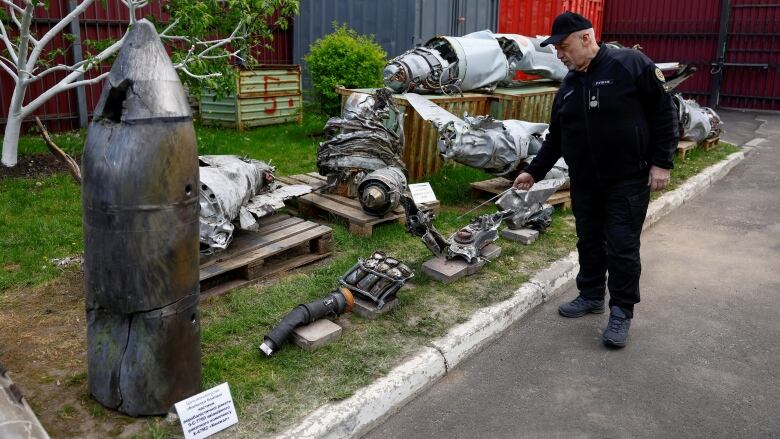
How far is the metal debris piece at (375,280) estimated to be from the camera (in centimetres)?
422

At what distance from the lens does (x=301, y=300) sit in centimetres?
436

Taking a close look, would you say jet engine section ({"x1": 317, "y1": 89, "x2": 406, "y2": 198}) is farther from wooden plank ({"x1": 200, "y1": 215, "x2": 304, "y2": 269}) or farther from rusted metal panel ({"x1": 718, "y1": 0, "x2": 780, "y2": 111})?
rusted metal panel ({"x1": 718, "y1": 0, "x2": 780, "y2": 111})

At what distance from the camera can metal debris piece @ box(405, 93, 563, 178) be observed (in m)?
6.20

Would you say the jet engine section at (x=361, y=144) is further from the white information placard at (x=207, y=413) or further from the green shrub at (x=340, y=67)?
the green shrub at (x=340, y=67)

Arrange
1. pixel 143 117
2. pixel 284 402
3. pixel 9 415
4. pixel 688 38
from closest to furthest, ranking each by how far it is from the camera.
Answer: pixel 9 415
pixel 143 117
pixel 284 402
pixel 688 38

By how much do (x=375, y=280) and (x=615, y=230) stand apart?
1.58 meters

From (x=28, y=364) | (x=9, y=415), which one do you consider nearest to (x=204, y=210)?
(x=28, y=364)

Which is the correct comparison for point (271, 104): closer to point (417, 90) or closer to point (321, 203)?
point (417, 90)

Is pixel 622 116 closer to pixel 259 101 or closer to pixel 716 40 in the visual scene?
pixel 259 101

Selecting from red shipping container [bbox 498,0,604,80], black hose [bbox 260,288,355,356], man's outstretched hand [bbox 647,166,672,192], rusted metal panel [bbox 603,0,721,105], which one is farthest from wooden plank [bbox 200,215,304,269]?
rusted metal panel [bbox 603,0,721,105]

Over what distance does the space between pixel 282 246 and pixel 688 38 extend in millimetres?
15649

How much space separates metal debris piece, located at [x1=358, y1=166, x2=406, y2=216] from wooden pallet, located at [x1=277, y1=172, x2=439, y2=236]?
0.35 ft

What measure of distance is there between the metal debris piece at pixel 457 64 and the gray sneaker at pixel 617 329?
12.8 ft

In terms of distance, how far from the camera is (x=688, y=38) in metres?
16.9
